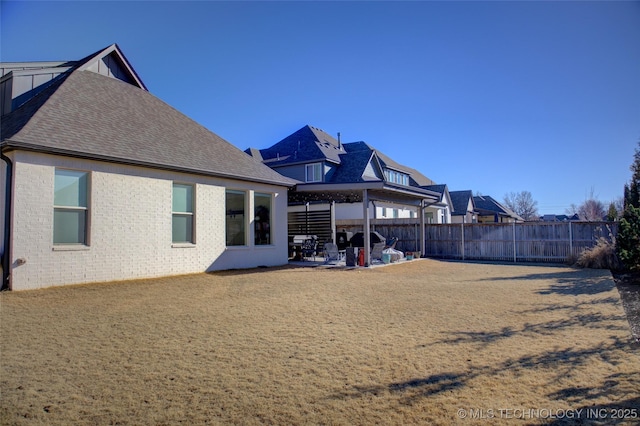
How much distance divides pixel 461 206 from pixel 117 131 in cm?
3825

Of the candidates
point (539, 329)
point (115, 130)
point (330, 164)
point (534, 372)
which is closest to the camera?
point (534, 372)

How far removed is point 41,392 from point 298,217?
1910 centimetres

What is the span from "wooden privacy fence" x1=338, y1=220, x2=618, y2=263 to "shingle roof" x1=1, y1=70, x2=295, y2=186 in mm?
9144

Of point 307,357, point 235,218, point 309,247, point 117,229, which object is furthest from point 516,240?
point 117,229

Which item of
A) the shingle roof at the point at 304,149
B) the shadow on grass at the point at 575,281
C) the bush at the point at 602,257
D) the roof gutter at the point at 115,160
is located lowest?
the shadow on grass at the point at 575,281

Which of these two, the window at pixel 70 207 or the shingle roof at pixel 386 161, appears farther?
the shingle roof at pixel 386 161

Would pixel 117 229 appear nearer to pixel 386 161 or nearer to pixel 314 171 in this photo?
pixel 314 171

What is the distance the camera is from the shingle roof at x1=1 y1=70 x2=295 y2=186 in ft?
29.5

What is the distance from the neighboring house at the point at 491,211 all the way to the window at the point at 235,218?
40.5 m

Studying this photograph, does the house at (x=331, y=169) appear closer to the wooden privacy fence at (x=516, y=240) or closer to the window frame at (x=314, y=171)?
the window frame at (x=314, y=171)

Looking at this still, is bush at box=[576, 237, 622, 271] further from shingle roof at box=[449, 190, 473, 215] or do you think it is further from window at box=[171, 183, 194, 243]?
shingle roof at box=[449, 190, 473, 215]

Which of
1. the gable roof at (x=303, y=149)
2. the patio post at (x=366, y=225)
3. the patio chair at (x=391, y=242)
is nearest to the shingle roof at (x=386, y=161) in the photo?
the gable roof at (x=303, y=149)

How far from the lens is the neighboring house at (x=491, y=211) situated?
47.1m

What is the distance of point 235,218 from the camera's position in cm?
1328
